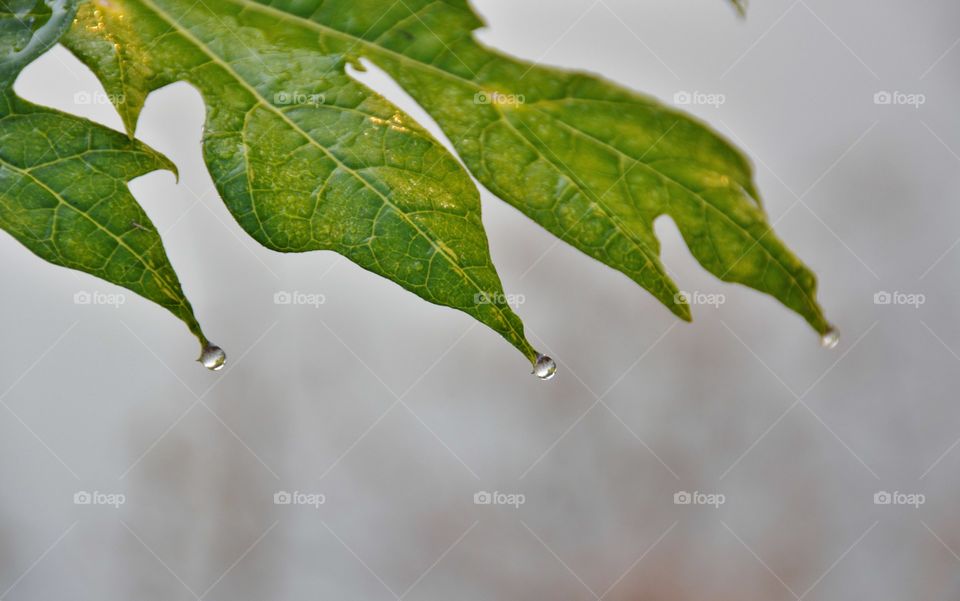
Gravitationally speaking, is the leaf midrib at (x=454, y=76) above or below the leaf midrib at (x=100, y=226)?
above

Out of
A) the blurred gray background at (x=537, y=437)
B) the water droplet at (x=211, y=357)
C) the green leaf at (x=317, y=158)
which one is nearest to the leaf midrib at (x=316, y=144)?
the green leaf at (x=317, y=158)

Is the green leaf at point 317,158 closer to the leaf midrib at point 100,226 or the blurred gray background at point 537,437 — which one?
the leaf midrib at point 100,226

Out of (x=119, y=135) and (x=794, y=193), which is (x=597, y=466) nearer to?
(x=794, y=193)

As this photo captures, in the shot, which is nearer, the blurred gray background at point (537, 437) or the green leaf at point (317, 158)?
the green leaf at point (317, 158)

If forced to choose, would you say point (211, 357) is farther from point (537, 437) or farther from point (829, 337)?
point (537, 437)

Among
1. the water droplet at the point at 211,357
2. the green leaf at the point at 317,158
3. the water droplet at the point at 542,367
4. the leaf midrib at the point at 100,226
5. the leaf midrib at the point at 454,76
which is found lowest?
the water droplet at the point at 211,357
